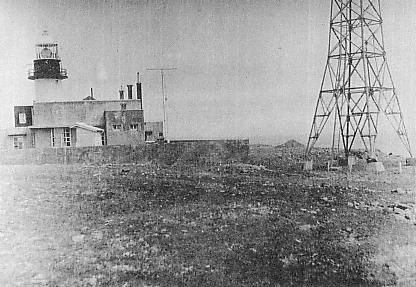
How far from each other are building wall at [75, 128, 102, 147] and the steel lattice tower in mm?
2232

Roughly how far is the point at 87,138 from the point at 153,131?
2.55ft

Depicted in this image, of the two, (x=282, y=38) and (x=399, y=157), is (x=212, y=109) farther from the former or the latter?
(x=399, y=157)

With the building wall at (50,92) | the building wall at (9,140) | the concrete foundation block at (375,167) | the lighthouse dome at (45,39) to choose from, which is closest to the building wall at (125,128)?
the building wall at (50,92)

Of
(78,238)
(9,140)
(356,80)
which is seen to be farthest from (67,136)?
(356,80)

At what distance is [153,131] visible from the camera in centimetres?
427

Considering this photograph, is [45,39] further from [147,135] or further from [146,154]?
[146,154]

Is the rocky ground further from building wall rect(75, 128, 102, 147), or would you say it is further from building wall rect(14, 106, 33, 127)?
building wall rect(14, 106, 33, 127)

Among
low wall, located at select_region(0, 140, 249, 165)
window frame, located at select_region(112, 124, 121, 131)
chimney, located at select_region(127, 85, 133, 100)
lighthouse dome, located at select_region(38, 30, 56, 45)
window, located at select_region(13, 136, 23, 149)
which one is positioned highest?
lighthouse dome, located at select_region(38, 30, 56, 45)

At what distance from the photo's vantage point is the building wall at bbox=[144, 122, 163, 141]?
4145mm

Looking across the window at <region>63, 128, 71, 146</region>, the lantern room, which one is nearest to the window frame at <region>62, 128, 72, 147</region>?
the window at <region>63, 128, 71, 146</region>

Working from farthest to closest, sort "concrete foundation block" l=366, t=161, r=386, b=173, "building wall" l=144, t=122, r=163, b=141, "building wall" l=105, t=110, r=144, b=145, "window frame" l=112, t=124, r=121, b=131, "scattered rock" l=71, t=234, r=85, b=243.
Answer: "window frame" l=112, t=124, r=121, b=131, "building wall" l=105, t=110, r=144, b=145, "building wall" l=144, t=122, r=163, b=141, "concrete foundation block" l=366, t=161, r=386, b=173, "scattered rock" l=71, t=234, r=85, b=243

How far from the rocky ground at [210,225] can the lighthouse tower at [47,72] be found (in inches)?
38.2

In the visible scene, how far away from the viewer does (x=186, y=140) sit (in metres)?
4.14

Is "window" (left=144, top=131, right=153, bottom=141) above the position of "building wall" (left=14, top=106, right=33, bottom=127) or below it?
below
